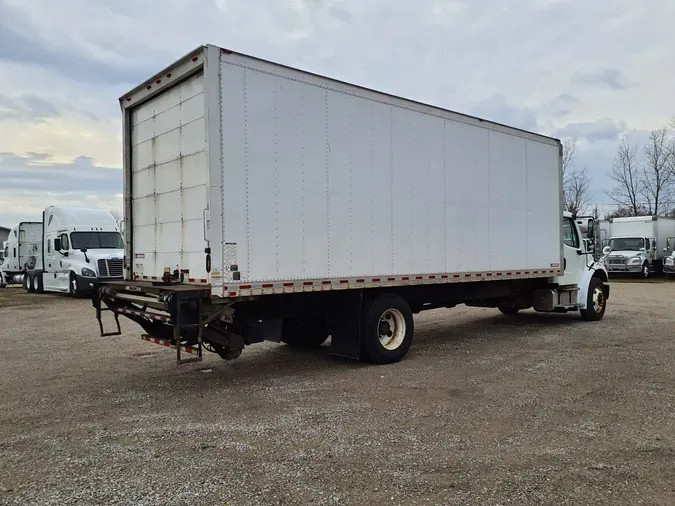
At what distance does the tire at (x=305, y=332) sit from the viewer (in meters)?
8.34

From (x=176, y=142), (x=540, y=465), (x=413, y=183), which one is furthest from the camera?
(x=413, y=183)

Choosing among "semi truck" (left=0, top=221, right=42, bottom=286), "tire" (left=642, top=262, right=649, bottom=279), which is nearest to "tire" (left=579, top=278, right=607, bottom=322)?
"tire" (left=642, top=262, right=649, bottom=279)

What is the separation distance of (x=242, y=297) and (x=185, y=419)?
1488mm

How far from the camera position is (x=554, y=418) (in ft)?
18.2

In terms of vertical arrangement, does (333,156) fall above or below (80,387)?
above

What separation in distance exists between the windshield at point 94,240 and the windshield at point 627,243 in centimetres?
2473

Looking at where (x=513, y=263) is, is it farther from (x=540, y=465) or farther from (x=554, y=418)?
(x=540, y=465)

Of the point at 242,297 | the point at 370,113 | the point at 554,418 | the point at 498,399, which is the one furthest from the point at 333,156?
the point at 554,418

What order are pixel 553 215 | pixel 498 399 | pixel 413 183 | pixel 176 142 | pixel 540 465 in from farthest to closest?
1. pixel 553 215
2. pixel 413 183
3. pixel 176 142
4. pixel 498 399
5. pixel 540 465

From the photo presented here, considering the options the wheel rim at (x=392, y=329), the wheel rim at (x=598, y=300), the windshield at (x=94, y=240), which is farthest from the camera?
the windshield at (x=94, y=240)

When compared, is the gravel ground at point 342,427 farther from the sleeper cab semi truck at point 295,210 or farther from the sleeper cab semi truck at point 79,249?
the sleeper cab semi truck at point 79,249

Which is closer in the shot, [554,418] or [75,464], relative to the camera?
[75,464]

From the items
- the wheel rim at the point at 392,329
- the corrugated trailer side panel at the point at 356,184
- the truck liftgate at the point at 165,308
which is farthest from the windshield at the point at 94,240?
the corrugated trailer side panel at the point at 356,184

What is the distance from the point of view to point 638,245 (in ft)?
96.3
